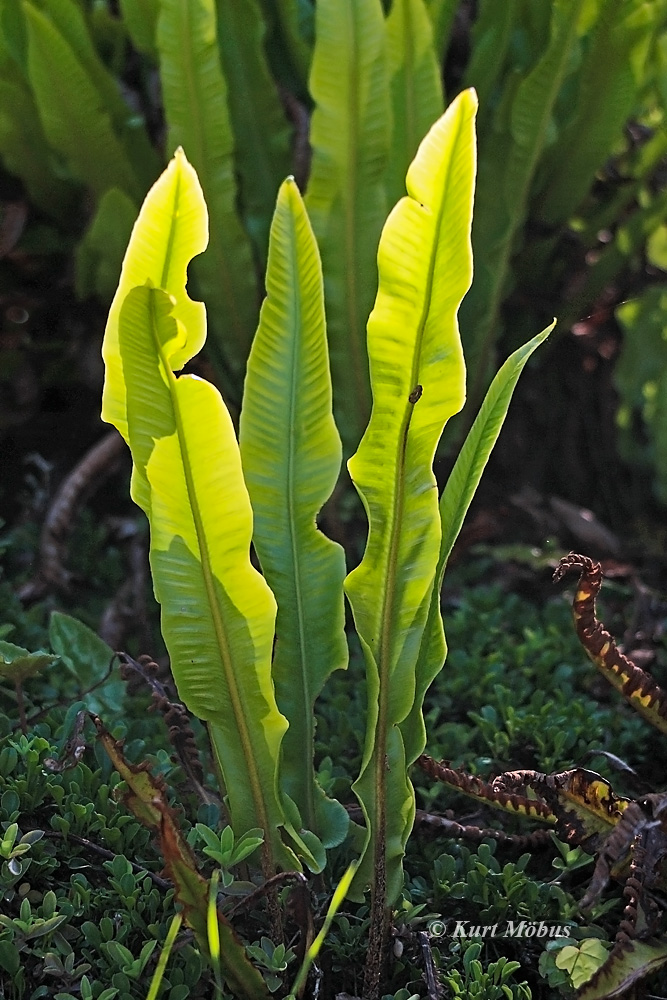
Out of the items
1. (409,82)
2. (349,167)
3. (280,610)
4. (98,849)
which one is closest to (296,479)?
(280,610)

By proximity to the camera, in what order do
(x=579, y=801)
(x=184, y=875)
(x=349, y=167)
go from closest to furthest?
(x=184, y=875), (x=579, y=801), (x=349, y=167)

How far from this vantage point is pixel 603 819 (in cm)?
85

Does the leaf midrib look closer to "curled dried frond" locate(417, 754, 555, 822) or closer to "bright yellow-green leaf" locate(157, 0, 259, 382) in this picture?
"curled dried frond" locate(417, 754, 555, 822)

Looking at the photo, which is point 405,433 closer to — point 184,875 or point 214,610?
point 214,610

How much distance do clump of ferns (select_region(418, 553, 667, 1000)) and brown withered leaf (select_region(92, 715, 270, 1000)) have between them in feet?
0.84

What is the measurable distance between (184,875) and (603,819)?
402 millimetres

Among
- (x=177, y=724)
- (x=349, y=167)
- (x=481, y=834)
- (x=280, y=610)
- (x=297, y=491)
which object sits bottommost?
(x=481, y=834)

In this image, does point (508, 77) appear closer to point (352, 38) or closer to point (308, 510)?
point (352, 38)

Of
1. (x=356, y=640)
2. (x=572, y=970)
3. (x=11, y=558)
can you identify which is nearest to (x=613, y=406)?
(x=356, y=640)

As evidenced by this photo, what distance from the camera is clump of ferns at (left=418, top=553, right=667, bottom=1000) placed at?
0.74 meters

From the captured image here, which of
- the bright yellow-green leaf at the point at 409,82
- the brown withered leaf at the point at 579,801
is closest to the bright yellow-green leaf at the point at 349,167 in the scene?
the bright yellow-green leaf at the point at 409,82

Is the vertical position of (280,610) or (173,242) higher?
(173,242)

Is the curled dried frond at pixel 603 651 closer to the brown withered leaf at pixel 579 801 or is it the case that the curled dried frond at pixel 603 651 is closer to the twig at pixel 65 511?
the brown withered leaf at pixel 579 801

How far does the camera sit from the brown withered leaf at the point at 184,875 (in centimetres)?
65
